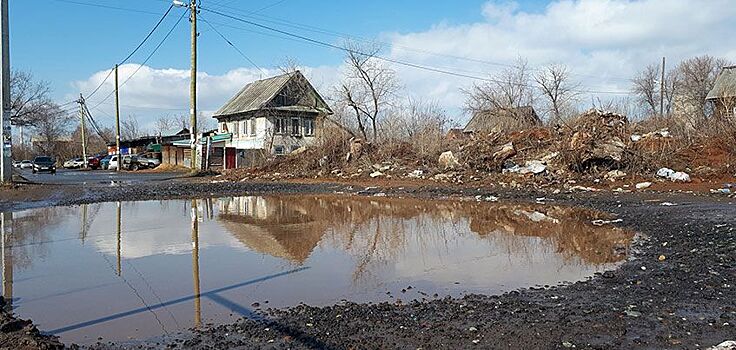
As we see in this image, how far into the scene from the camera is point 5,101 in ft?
70.5

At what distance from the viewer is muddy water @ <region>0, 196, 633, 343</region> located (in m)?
6.68

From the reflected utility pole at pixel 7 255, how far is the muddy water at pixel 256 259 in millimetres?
37

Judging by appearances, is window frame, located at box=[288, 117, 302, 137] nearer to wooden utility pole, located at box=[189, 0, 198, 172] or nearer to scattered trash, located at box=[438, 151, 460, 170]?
wooden utility pole, located at box=[189, 0, 198, 172]

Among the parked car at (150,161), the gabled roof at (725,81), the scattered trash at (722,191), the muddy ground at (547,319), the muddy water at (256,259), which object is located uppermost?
the gabled roof at (725,81)

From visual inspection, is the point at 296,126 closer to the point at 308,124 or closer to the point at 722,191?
the point at 308,124

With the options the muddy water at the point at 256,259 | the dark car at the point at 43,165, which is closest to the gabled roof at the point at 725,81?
the muddy water at the point at 256,259

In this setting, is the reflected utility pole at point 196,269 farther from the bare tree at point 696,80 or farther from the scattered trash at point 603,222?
the bare tree at point 696,80

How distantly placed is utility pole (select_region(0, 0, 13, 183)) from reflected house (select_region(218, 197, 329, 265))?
8.55 m

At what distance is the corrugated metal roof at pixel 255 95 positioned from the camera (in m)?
48.8

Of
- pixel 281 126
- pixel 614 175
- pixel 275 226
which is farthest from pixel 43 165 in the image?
pixel 614 175

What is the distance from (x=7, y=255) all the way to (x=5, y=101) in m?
14.5

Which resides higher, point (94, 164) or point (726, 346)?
point (94, 164)

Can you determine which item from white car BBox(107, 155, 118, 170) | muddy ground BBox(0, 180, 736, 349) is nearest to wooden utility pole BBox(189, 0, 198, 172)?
muddy ground BBox(0, 180, 736, 349)

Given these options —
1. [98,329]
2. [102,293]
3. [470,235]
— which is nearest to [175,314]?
[98,329]
